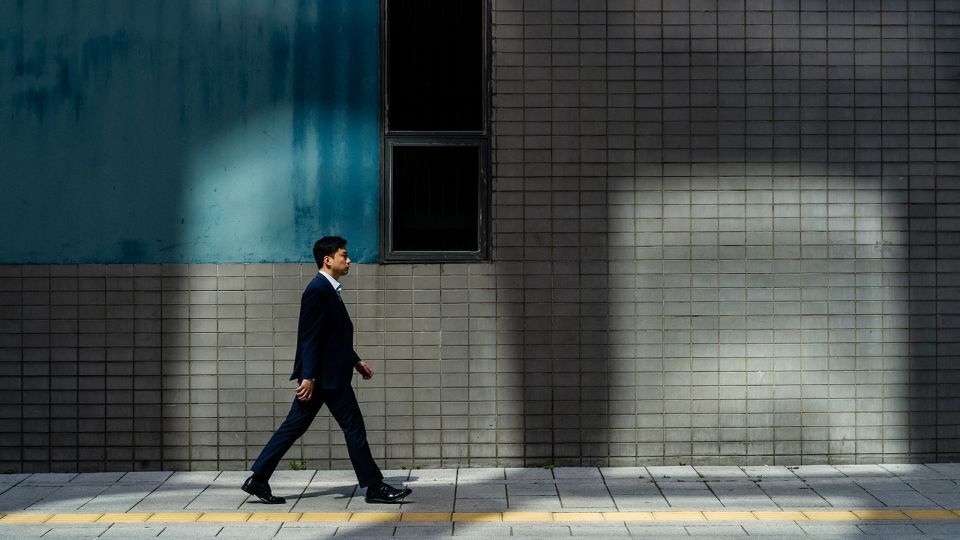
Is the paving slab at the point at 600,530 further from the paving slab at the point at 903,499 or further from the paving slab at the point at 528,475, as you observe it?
the paving slab at the point at 903,499

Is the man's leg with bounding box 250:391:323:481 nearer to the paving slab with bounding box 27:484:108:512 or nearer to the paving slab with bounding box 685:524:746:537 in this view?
the paving slab with bounding box 27:484:108:512

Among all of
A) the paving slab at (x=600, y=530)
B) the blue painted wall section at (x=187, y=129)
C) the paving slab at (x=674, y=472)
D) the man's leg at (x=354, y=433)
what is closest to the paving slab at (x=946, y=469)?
the paving slab at (x=674, y=472)

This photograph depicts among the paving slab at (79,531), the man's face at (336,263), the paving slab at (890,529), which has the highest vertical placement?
the man's face at (336,263)

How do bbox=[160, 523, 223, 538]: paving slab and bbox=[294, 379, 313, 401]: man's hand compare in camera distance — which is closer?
bbox=[160, 523, 223, 538]: paving slab

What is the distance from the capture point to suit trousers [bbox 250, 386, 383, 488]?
7.26 meters

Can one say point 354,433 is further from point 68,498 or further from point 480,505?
point 68,498

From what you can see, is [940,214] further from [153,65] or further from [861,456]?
[153,65]

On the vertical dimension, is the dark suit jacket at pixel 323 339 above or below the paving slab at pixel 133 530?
above

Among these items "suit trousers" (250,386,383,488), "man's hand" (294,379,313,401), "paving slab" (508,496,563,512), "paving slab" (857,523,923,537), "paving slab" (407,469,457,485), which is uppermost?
"man's hand" (294,379,313,401)

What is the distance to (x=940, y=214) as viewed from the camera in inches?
341

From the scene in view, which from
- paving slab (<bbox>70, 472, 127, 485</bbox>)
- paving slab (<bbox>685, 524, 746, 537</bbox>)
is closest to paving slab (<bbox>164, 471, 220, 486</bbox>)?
paving slab (<bbox>70, 472, 127, 485</bbox>)

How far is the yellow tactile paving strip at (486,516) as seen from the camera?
693cm

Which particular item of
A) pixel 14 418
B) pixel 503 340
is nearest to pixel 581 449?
pixel 503 340

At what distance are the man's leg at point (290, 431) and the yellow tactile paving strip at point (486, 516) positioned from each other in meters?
0.37
